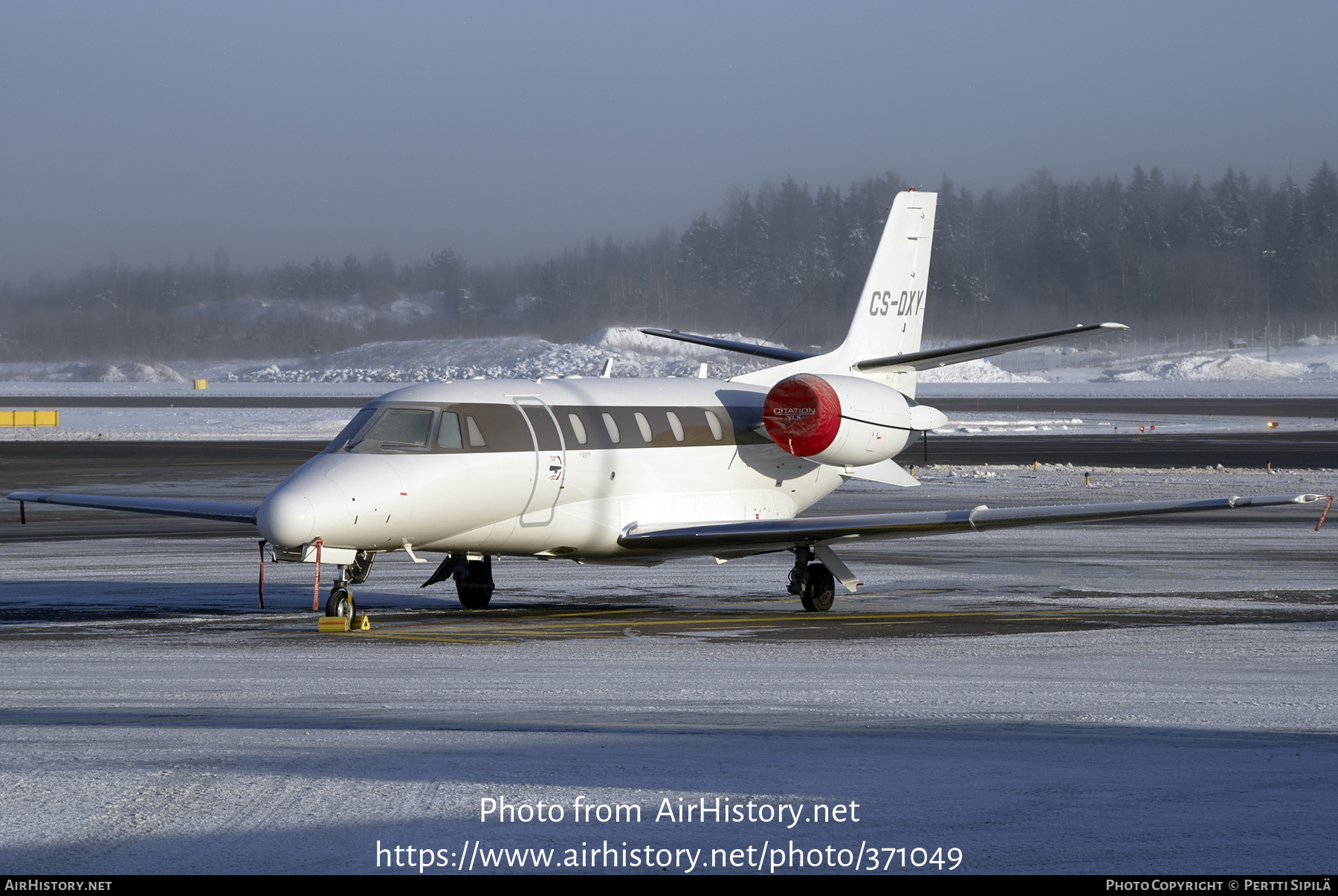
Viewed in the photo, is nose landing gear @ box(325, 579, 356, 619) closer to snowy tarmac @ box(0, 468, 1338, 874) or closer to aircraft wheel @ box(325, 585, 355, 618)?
aircraft wheel @ box(325, 585, 355, 618)

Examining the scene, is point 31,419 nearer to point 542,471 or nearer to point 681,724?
point 542,471

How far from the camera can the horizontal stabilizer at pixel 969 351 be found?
1778 cm

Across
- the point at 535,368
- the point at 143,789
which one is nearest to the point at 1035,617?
the point at 143,789

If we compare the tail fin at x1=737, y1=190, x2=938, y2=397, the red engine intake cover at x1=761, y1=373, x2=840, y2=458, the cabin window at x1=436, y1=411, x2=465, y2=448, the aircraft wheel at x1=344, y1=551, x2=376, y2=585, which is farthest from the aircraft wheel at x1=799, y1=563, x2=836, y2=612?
the aircraft wheel at x1=344, y1=551, x2=376, y2=585

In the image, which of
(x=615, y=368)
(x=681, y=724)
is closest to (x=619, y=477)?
(x=681, y=724)

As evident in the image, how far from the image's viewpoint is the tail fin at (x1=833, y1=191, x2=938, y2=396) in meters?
21.6

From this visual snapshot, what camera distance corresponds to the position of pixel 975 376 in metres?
120

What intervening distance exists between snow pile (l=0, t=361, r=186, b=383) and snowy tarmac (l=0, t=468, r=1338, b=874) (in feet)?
424

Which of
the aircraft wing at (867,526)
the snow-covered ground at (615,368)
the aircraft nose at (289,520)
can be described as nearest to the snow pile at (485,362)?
the snow-covered ground at (615,368)

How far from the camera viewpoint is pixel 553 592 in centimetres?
1859

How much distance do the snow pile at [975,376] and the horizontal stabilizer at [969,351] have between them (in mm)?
97850

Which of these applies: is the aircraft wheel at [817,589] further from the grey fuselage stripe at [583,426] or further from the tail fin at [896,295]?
the tail fin at [896,295]

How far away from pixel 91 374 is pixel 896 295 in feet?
434

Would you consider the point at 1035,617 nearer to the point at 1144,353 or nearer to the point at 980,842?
the point at 980,842
